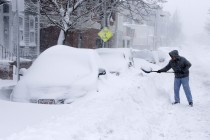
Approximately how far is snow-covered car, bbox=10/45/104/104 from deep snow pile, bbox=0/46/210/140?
356 millimetres

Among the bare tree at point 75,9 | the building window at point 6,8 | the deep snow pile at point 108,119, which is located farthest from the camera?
the building window at point 6,8

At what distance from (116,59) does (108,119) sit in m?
9.54

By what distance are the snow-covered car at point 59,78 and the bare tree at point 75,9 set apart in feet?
25.0

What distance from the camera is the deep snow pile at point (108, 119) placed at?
6117 millimetres

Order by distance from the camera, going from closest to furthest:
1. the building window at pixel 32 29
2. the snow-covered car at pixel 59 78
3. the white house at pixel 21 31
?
1. the snow-covered car at pixel 59 78
2. the white house at pixel 21 31
3. the building window at pixel 32 29

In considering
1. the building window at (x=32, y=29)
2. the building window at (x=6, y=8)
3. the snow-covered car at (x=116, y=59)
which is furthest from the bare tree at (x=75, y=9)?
the snow-covered car at (x=116, y=59)

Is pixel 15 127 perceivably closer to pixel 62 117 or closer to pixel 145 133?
pixel 62 117

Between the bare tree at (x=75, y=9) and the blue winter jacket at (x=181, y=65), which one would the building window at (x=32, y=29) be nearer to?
the bare tree at (x=75, y=9)

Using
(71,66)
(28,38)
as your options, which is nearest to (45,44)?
(28,38)

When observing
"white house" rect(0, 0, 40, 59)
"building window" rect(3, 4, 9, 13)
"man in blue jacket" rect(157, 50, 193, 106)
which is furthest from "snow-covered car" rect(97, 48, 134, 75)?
"building window" rect(3, 4, 9, 13)

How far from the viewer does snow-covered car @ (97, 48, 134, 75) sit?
15.8m

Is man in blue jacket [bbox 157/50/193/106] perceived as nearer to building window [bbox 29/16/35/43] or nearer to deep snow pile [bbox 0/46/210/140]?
deep snow pile [bbox 0/46/210/140]

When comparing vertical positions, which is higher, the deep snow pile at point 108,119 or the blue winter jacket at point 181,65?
the blue winter jacket at point 181,65

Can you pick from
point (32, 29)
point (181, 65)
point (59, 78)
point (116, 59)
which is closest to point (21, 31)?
point (32, 29)
